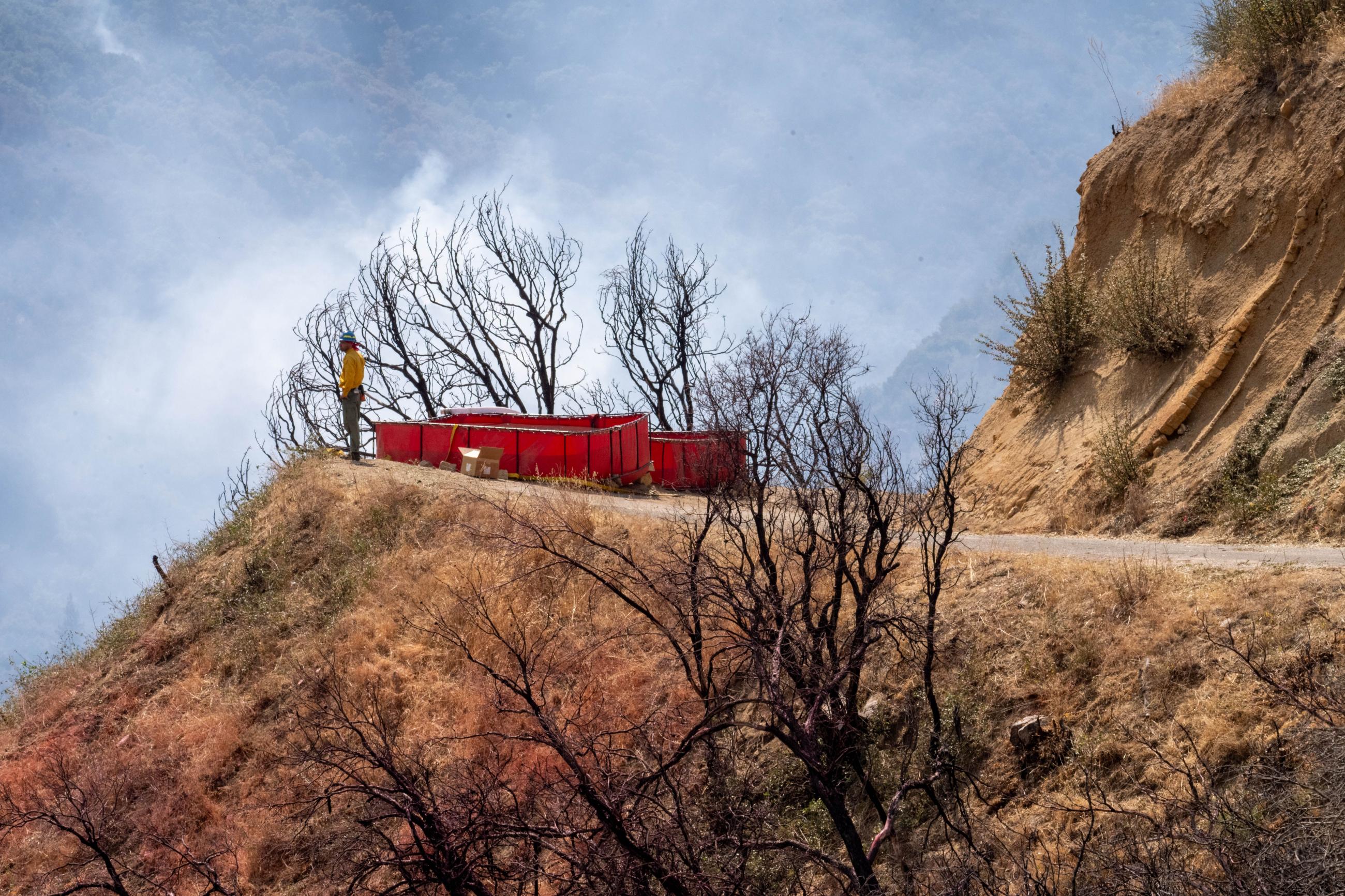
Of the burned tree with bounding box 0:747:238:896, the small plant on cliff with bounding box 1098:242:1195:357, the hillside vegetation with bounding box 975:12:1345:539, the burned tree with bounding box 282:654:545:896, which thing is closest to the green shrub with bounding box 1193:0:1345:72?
the hillside vegetation with bounding box 975:12:1345:539

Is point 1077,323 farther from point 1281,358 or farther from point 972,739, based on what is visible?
point 972,739

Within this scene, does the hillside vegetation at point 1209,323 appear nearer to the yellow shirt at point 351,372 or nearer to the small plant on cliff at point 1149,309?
the small plant on cliff at point 1149,309

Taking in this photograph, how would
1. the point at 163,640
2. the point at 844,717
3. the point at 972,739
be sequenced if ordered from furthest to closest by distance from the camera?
the point at 163,640 < the point at 972,739 < the point at 844,717

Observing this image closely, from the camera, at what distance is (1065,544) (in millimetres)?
11953

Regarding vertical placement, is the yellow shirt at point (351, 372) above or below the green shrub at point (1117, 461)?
above

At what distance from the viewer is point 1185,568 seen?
9531 millimetres

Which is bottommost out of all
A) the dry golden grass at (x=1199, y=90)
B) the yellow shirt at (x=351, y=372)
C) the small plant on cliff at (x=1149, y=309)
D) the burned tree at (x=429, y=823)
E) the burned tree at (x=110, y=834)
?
the burned tree at (x=110, y=834)

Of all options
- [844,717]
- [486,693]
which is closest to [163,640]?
[486,693]

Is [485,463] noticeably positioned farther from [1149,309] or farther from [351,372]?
[1149,309]

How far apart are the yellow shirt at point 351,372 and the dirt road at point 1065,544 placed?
5.04 feet

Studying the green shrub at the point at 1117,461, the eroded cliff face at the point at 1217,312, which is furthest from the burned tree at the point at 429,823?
the eroded cliff face at the point at 1217,312

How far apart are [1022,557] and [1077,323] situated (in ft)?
20.1

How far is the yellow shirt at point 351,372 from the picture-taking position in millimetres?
19547

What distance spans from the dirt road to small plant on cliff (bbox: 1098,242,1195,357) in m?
3.13
